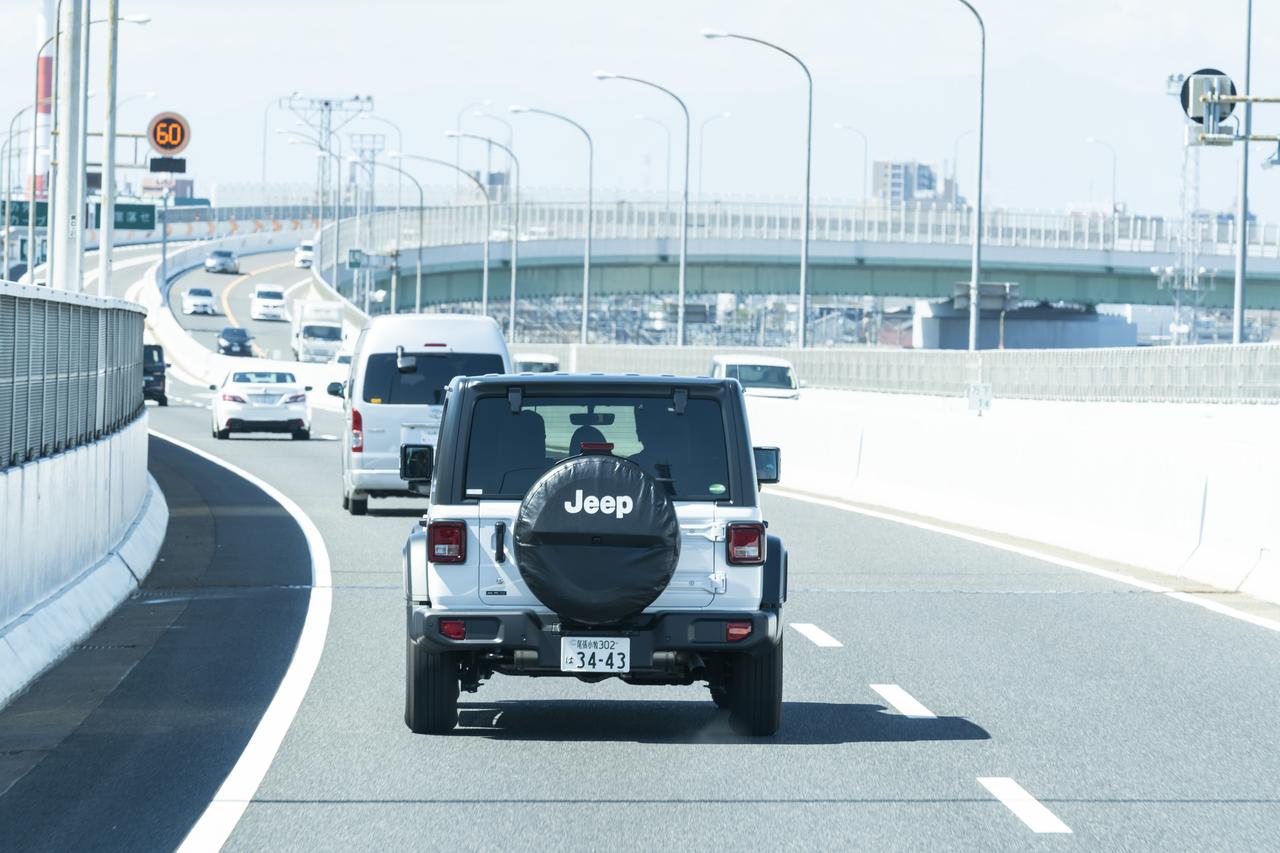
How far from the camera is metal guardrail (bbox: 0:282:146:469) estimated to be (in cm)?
1275

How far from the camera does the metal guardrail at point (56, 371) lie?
12.8 metres

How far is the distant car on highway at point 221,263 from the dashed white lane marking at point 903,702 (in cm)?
13058

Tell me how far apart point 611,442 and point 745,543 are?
0.75 metres

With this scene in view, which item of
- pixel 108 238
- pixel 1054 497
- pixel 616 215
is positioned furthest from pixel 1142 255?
pixel 1054 497

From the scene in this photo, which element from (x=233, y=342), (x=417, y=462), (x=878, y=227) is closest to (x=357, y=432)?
(x=417, y=462)

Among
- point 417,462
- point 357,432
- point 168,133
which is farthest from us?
point 168,133

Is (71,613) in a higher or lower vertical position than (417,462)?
lower

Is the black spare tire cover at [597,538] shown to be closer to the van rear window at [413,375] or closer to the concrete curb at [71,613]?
the concrete curb at [71,613]

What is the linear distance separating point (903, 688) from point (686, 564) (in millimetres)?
2285

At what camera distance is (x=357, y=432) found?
23.5m

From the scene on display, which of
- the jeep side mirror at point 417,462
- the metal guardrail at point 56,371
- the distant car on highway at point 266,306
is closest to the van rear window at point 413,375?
the metal guardrail at point 56,371

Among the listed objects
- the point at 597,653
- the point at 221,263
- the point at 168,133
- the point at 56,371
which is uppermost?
the point at 221,263

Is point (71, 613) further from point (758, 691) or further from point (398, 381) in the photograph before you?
point (398, 381)

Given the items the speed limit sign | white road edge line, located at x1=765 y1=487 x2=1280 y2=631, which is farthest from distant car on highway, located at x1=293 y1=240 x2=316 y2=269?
white road edge line, located at x1=765 y1=487 x2=1280 y2=631
